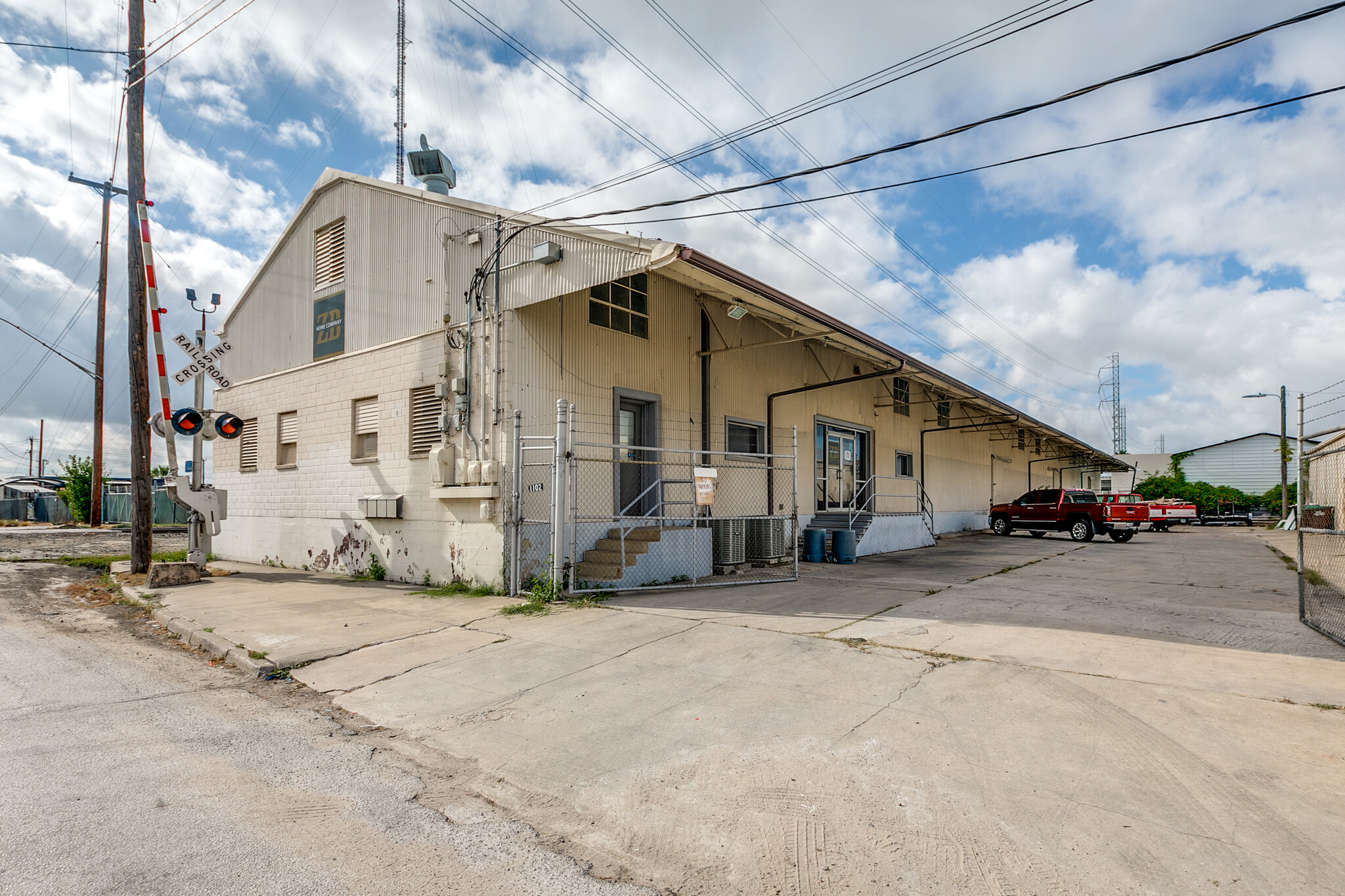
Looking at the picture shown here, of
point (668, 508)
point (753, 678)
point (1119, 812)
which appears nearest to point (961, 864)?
point (1119, 812)

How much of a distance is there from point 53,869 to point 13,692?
3784mm

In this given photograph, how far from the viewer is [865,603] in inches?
365

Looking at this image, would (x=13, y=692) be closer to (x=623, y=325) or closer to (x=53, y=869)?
(x=53, y=869)

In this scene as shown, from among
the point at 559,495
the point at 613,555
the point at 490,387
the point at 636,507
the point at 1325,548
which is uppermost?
the point at 490,387

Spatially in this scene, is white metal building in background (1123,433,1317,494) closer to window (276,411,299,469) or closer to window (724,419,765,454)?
window (724,419,765,454)

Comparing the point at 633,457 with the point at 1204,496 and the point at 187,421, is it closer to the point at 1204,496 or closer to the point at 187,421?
the point at 187,421

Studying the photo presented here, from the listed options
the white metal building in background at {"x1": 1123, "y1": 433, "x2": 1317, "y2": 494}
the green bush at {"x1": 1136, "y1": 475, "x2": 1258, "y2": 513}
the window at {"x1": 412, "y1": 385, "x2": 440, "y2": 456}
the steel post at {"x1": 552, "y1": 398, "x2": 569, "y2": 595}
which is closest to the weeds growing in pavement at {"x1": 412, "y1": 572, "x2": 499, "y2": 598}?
the steel post at {"x1": 552, "y1": 398, "x2": 569, "y2": 595}

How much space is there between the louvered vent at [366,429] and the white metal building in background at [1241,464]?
198 feet

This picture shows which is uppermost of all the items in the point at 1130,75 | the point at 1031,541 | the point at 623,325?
the point at 1130,75

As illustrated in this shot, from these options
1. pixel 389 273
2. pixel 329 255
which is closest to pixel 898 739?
pixel 389 273

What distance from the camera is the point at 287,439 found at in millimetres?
15023

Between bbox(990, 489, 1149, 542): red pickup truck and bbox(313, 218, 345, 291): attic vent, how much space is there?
75.9 ft

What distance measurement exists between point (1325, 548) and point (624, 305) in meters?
11.1

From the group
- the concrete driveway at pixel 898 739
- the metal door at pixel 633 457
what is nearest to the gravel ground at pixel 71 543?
the metal door at pixel 633 457
